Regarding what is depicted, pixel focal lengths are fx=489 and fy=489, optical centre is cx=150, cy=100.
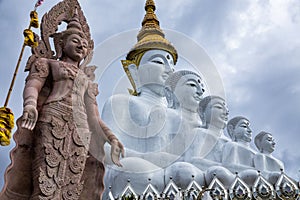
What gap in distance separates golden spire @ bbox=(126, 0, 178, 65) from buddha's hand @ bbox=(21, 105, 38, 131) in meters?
9.13

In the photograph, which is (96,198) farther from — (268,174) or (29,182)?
(268,174)

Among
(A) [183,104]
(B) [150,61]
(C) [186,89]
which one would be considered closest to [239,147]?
(A) [183,104]

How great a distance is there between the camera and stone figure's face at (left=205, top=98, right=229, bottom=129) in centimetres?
1107

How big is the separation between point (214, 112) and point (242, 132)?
0.87 meters

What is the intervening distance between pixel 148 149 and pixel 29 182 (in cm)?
655

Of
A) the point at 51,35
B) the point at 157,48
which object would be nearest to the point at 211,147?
the point at 157,48

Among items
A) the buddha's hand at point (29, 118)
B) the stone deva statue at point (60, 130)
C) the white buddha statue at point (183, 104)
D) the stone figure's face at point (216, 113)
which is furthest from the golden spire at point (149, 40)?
the buddha's hand at point (29, 118)

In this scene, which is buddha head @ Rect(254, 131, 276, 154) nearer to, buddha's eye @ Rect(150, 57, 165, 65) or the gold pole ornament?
buddha's eye @ Rect(150, 57, 165, 65)

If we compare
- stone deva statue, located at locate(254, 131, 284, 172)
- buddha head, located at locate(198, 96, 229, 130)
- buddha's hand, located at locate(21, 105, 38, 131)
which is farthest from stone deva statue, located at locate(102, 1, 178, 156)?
buddha's hand, located at locate(21, 105, 38, 131)

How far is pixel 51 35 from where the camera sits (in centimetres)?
475

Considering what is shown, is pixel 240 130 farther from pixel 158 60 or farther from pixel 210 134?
pixel 158 60

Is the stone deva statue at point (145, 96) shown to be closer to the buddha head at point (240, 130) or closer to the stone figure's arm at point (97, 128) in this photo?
the buddha head at point (240, 130)

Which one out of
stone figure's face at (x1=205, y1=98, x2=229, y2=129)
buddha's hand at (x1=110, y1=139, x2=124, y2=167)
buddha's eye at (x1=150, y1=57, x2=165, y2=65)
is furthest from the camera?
buddha's eye at (x1=150, y1=57, x2=165, y2=65)

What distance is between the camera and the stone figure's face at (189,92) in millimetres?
11359
